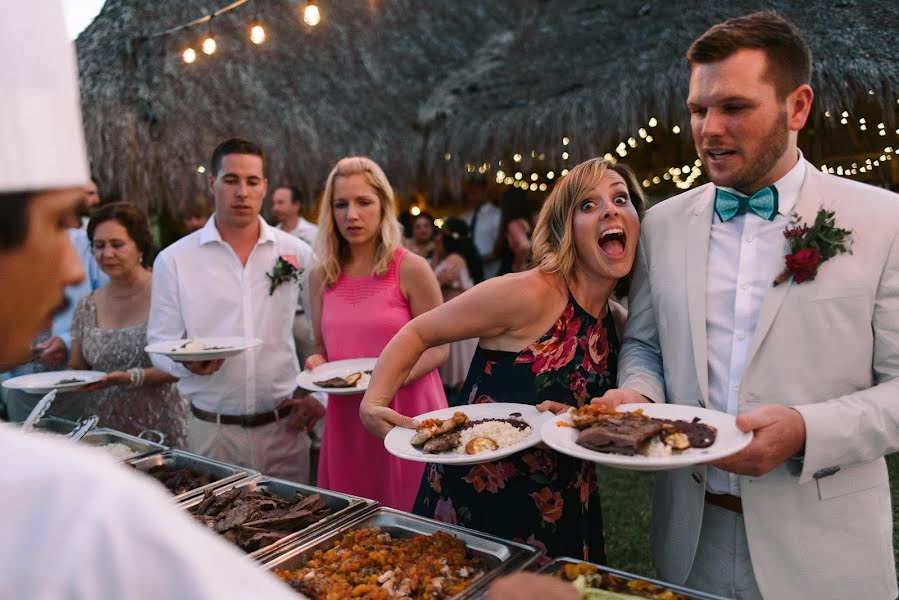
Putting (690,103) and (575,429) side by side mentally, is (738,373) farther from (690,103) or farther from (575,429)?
(690,103)

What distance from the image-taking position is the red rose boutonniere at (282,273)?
157 inches

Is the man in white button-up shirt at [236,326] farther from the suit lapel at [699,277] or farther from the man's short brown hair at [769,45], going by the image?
the man's short brown hair at [769,45]

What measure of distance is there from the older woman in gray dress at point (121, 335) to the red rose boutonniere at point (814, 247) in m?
3.51

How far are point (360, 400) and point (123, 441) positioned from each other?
1207 millimetres

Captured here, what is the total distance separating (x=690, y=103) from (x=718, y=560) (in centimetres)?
149

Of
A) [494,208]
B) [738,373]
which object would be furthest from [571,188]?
[494,208]

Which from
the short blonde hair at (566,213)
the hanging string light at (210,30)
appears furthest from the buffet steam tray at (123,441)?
the hanging string light at (210,30)

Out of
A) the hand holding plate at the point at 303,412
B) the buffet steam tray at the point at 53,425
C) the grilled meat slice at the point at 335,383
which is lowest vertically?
the hand holding plate at the point at 303,412

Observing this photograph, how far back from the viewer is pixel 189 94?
9266mm

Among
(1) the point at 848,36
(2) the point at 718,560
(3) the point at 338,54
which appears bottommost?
(2) the point at 718,560

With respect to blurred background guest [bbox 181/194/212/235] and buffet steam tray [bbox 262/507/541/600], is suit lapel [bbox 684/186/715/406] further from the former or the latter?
blurred background guest [bbox 181/194/212/235]

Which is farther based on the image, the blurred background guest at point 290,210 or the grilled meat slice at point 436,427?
the blurred background guest at point 290,210

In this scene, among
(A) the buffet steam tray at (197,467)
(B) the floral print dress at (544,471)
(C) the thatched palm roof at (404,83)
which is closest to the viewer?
(B) the floral print dress at (544,471)

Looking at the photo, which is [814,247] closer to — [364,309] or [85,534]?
[85,534]
